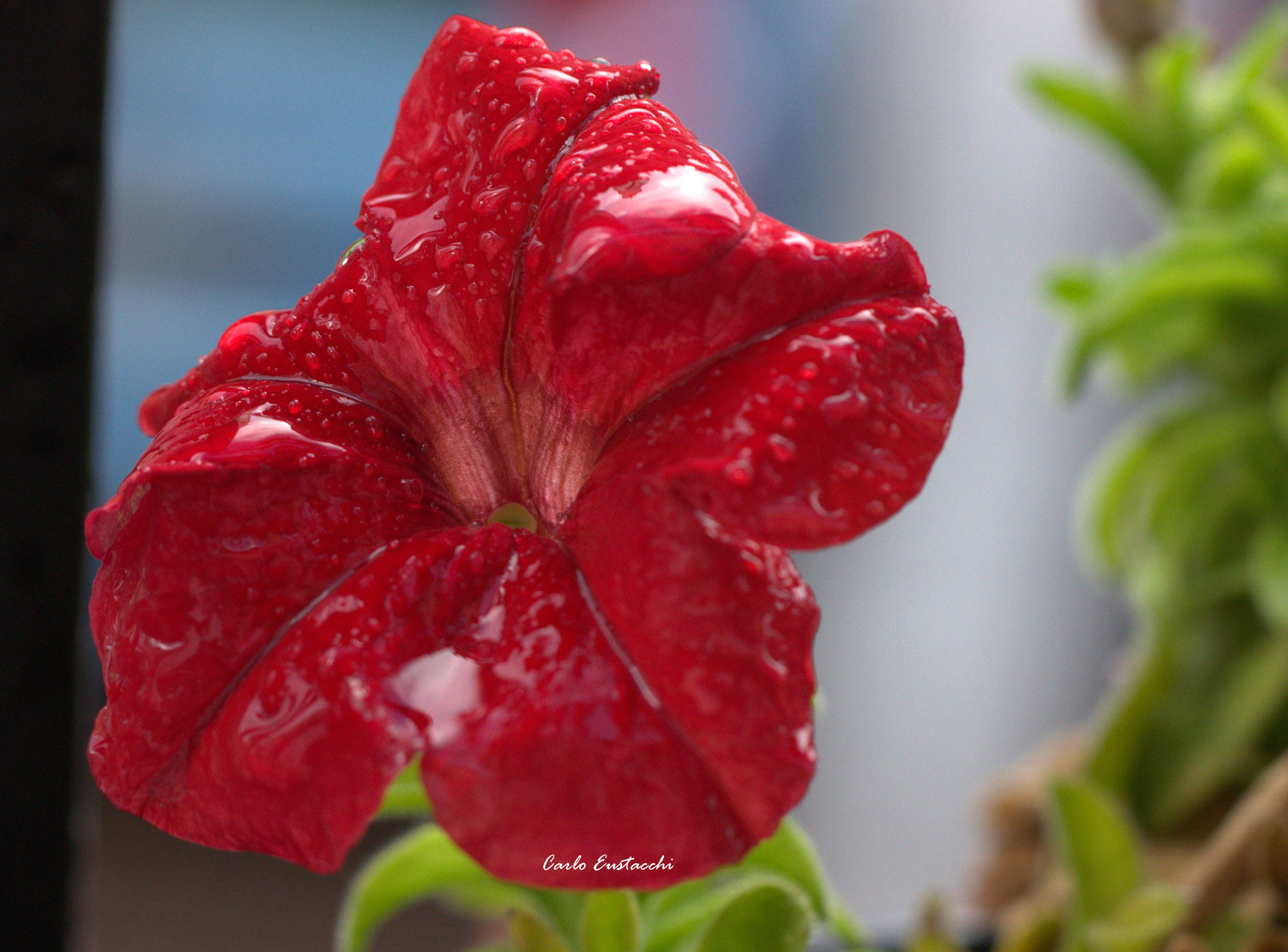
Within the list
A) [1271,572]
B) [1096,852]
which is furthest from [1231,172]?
Result: [1096,852]

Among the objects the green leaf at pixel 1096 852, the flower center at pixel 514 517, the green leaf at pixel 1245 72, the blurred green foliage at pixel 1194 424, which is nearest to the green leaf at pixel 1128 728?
the blurred green foliage at pixel 1194 424

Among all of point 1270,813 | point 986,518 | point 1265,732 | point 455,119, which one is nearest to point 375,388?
point 455,119

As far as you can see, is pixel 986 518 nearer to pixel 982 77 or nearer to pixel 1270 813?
pixel 982 77

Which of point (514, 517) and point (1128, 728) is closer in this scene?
point (514, 517)

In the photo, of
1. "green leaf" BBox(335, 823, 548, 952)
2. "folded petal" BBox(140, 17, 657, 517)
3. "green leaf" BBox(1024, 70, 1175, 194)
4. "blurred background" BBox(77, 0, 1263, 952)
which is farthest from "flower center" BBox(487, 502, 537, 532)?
"blurred background" BBox(77, 0, 1263, 952)

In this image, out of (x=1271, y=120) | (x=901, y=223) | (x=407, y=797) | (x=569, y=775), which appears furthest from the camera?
(x=901, y=223)

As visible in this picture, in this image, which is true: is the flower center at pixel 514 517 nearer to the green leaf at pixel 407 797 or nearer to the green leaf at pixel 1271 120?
the green leaf at pixel 407 797

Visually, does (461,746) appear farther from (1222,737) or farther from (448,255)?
(1222,737)
